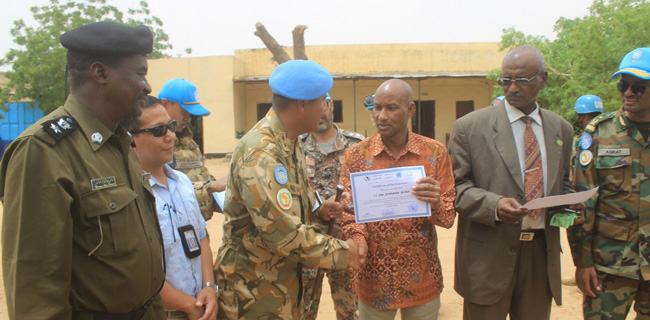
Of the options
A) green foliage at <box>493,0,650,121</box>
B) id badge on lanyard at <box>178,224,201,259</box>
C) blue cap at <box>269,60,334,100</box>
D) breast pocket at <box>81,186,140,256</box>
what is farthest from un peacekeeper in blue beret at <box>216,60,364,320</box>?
green foliage at <box>493,0,650,121</box>

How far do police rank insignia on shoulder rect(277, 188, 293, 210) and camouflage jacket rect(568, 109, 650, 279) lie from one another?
2239 millimetres

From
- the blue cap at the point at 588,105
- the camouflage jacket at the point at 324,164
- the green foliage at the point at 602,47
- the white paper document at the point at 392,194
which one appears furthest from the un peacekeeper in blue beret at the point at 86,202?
the green foliage at the point at 602,47

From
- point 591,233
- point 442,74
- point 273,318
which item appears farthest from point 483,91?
point 273,318

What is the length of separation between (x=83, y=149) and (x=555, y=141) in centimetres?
284

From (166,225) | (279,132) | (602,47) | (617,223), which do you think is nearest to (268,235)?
(279,132)

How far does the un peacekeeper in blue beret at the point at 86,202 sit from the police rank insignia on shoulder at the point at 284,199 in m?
0.59

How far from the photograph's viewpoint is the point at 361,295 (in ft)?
10.3

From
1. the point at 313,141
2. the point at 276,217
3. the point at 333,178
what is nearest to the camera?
the point at 276,217

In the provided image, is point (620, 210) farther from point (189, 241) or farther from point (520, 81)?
point (189, 241)

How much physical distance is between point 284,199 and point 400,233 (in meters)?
1.10

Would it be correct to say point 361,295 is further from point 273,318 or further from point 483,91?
point 483,91

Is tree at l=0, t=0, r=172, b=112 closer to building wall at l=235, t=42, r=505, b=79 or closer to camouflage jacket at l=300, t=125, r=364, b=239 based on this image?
building wall at l=235, t=42, r=505, b=79

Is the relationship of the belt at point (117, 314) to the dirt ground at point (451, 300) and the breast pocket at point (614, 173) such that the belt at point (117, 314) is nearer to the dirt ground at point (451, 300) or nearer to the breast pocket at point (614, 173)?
the breast pocket at point (614, 173)

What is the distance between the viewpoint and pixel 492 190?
9.98ft
